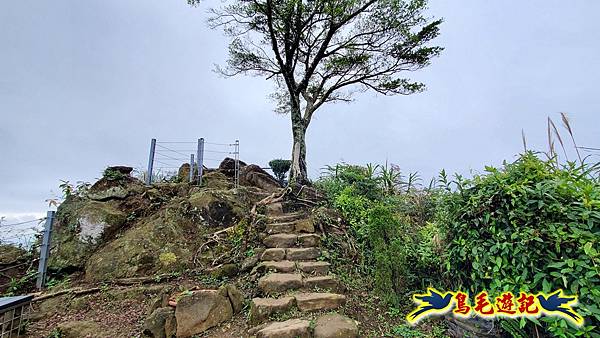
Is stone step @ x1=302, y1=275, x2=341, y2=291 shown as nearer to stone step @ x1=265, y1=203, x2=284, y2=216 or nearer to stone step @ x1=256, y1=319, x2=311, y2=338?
stone step @ x1=256, y1=319, x2=311, y2=338

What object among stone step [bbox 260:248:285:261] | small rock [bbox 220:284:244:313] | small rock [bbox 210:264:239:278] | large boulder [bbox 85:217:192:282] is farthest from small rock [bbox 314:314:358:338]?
large boulder [bbox 85:217:192:282]

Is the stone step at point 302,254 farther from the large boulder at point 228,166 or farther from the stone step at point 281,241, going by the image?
the large boulder at point 228,166

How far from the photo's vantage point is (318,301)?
110 inches

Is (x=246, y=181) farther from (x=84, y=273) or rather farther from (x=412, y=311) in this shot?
(x=412, y=311)

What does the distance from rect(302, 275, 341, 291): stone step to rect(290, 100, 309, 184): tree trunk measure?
460 cm

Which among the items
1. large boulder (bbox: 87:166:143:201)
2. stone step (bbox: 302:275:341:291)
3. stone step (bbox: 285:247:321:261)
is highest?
large boulder (bbox: 87:166:143:201)

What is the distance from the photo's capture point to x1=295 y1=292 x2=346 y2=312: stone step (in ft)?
9.04

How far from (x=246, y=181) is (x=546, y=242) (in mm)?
6833

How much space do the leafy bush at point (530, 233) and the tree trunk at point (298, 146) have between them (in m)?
5.41

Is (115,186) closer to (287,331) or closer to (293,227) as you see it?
(293,227)

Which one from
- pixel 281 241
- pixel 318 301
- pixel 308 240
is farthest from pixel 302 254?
pixel 318 301

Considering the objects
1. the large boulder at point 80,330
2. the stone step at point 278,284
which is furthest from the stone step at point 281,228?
the large boulder at point 80,330

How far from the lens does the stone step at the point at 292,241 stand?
3.99 meters

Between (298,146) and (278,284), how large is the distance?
17.6 feet
